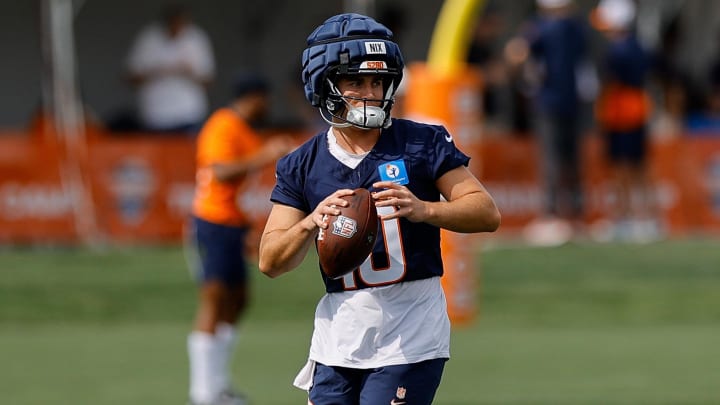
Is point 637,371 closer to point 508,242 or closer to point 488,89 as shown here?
point 508,242

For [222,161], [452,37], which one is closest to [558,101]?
[452,37]

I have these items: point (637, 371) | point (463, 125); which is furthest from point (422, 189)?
point (463, 125)

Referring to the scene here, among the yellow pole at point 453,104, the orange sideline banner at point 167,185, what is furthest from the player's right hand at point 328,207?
the orange sideline banner at point 167,185

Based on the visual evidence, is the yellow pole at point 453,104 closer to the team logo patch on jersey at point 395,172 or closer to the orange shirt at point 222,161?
the orange shirt at point 222,161

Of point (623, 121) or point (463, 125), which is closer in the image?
point (463, 125)

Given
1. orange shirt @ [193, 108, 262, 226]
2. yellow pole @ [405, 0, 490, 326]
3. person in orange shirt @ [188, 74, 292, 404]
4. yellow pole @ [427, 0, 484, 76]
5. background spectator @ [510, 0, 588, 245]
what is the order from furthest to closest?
background spectator @ [510, 0, 588, 245] → yellow pole @ [405, 0, 490, 326] → yellow pole @ [427, 0, 484, 76] → orange shirt @ [193, 108, 262, 226] → person in orange shirt @ [188, 74, 292, 404]

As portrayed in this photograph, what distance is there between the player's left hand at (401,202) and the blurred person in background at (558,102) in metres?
12.2

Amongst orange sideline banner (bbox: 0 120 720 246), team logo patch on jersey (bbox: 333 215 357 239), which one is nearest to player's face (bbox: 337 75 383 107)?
team logo patch on jersey (bbox: 333 215 357 239)

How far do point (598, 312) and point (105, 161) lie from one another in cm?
629

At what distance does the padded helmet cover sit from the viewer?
235 inches

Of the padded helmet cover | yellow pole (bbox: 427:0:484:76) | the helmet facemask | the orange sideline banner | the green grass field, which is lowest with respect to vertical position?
the green grass field

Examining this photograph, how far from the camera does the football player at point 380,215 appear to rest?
5988mm

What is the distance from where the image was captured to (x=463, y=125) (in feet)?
47.3

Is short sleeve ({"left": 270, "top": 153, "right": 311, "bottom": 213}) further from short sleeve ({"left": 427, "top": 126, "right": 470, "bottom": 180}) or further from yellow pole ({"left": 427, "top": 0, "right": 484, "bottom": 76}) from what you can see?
yellow pole ({"left": 427, "top": 0, "right": 484, "bottom": 76})
